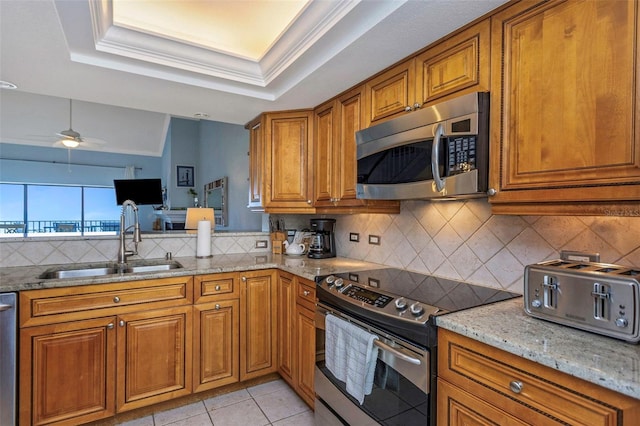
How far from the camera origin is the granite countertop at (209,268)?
5.98 ft

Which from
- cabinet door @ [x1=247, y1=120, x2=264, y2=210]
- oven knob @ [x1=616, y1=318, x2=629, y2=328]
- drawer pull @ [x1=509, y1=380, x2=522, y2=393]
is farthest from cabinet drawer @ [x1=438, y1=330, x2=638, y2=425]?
cabinet door @ [x1=247, y1=120, x2=264, y2=210]

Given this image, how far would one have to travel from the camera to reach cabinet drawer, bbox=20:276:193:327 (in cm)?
178

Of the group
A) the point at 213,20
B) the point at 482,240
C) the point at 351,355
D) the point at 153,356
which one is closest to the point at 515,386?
the point at 351,355

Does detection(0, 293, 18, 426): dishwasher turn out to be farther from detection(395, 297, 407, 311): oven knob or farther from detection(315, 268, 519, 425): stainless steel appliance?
detection(395, 297, 407, 311): oven knob

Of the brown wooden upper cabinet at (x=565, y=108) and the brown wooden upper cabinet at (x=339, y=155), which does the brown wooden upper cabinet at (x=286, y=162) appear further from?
the brown wooden upper cabinet at (x=565, y=108)

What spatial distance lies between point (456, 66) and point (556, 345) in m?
1.21

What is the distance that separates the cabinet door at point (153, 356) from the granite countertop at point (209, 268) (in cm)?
25

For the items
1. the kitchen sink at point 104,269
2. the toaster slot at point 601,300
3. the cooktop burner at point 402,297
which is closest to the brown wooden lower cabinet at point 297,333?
the cooktop burner at point 402,297

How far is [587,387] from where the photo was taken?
0.85 metres

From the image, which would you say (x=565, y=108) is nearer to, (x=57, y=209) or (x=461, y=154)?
(x=461, y=154)

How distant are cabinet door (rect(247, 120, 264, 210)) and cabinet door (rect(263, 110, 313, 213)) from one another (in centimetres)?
6

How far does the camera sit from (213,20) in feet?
6.40

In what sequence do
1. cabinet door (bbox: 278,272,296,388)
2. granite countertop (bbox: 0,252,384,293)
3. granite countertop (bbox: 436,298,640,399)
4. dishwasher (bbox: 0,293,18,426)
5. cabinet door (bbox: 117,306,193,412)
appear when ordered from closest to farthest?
granite countertop (bbox: 436,298,640,399), dishwasher (bbox: 0,293,18,426), granite countertop (bbox: 0,252,384,293), cabinet door (bbox: 117,306,193,412), cabinet door (bbox: 278,272,296,388)

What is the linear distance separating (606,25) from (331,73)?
4.25 ft
